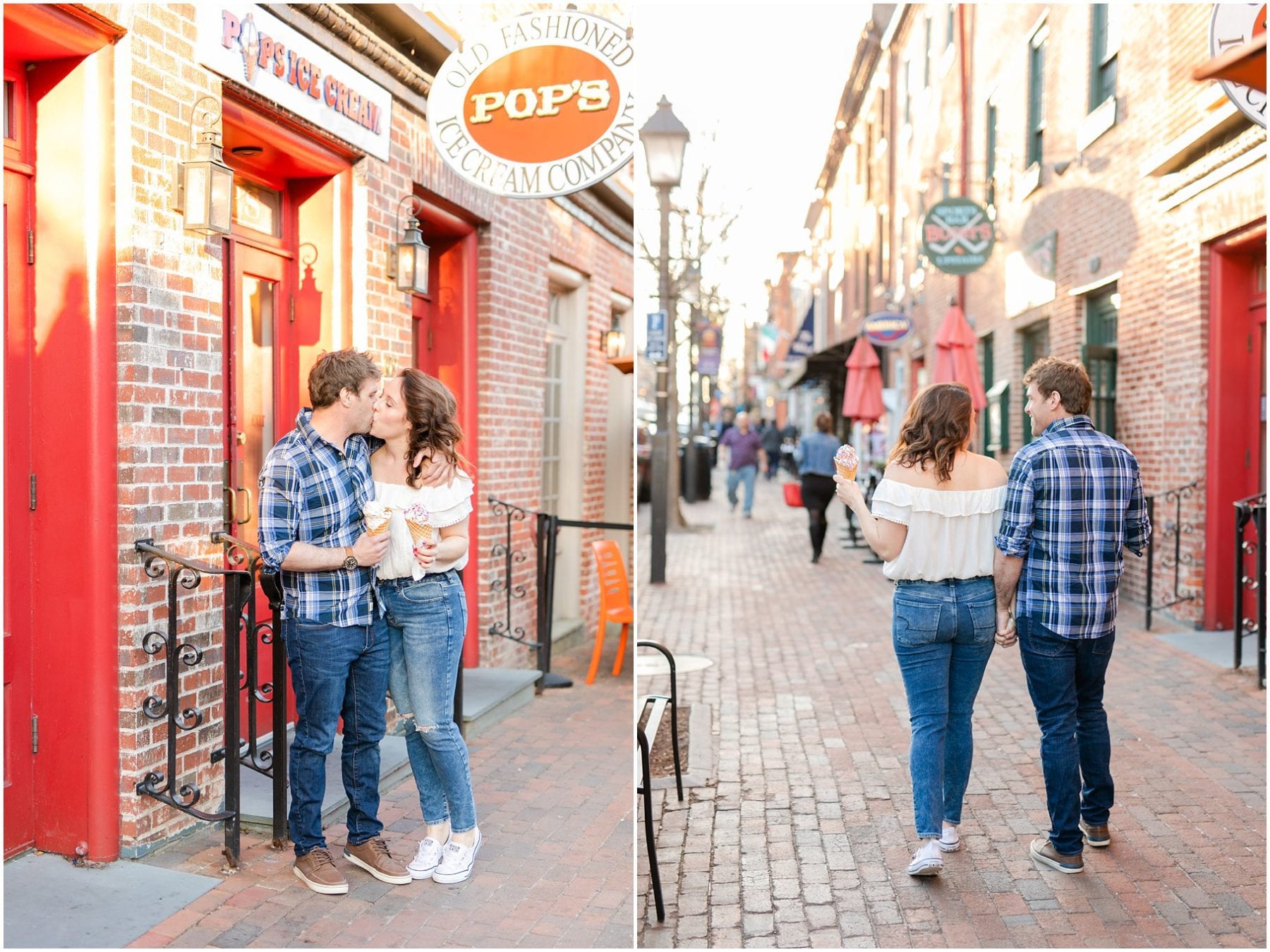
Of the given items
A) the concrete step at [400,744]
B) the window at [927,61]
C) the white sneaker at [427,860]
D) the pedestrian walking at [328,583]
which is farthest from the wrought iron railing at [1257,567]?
the window at [927,61]

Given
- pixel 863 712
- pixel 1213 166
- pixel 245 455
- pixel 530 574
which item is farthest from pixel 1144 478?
pixel 245 455

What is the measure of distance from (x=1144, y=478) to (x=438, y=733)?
7713mm

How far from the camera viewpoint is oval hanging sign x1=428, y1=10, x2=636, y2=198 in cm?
471

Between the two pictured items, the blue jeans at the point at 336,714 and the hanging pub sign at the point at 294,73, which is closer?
the blue jeans at the point at 336,714

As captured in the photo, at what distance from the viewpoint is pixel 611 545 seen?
815cm

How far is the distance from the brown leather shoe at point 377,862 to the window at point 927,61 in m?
18.9

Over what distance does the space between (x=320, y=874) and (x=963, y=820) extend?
250 cm

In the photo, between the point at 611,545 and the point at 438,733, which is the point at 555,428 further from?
the point at 438,733

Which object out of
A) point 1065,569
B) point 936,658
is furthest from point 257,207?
point 1065,569

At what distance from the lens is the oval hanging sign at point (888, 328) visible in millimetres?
16562

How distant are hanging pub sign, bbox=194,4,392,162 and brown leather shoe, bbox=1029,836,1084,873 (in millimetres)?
4208

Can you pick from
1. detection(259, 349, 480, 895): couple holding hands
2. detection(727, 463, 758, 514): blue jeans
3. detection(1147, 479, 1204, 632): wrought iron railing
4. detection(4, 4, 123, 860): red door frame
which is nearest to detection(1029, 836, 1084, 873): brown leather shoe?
detection(259, 349, 480, 895): couple holding hands

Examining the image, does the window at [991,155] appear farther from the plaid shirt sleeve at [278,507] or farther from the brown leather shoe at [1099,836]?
the plaid shirt sleeve at [278,507]

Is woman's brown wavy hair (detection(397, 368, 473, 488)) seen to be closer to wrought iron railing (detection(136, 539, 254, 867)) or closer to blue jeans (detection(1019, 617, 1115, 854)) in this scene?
wrought iron railing (detection(136, 539, 254, 867))
